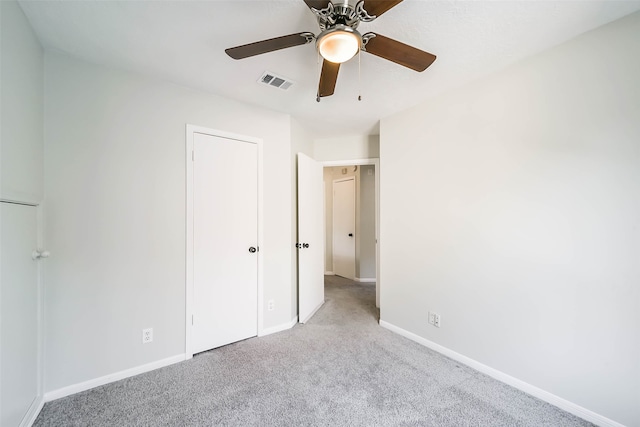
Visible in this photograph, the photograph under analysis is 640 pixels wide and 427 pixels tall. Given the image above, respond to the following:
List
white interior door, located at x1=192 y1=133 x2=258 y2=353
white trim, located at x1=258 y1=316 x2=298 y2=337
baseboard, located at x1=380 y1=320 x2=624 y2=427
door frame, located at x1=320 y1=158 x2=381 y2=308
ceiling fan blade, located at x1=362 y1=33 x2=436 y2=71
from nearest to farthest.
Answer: ceiling fan blade, located at x1=362 y1=33 x2=436 y2=71 < baseboard, located at x1=380 y1=320 x2=624 y2=427 < white interior door, located at x1=192 y1=133 x2=258 y2=353 < white trim, located at x1=258 y1=316 x2=298 y2=337 < door frame, located at x1=320 y1=158 x2=381 y2=308

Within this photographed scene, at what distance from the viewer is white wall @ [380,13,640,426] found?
1.46 meters

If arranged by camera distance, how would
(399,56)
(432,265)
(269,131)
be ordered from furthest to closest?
1. (269,131)
2. (432,265)
3. (399,56)

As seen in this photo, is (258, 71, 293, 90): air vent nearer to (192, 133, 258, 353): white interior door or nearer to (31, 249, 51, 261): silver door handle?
(192, 133, 258, 353): white interior door

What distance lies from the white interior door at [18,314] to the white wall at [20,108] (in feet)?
0.45

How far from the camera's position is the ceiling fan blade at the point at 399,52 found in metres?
1.37

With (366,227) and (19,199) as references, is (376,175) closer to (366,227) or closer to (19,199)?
(366,227)

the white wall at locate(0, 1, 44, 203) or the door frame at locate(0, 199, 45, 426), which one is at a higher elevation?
the white wall at locate(0, 1, 44, 203)

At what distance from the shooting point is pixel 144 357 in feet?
6.68

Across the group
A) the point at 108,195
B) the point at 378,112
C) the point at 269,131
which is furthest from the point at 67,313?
the point at 378,112

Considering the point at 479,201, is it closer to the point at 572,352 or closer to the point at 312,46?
the point at 572,352

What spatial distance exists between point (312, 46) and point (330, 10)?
21.9 inches

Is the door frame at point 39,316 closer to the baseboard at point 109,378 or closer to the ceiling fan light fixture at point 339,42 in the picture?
the baseboard at point 109,378

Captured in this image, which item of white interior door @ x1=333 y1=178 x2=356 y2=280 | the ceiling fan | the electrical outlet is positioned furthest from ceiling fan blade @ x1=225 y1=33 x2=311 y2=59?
white interior door @ x1=333 y1=178 x2=356 y2=280

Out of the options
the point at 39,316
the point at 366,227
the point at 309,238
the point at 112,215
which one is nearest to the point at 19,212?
the point at 112,215
